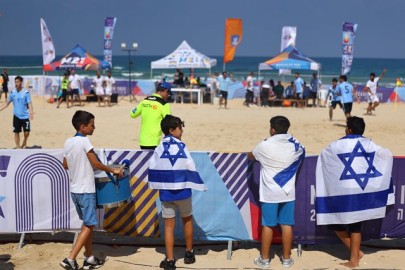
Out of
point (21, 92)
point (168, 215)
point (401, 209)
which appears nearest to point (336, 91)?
point (21, 92)

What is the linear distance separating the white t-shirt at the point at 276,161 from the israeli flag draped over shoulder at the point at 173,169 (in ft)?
1.99

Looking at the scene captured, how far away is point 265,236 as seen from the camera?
5.02 metres

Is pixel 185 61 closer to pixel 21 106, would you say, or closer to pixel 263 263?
pixel 21 106

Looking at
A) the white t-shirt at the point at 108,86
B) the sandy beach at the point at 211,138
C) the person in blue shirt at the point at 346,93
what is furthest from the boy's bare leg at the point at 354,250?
the white t-shirt at the point at 108,86

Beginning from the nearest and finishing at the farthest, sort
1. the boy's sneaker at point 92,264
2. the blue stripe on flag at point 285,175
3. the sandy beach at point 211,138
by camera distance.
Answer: the blue stripe on flag at point 285,175, the boy's sneaker at point 92,264, the sandy beach at point 211,138

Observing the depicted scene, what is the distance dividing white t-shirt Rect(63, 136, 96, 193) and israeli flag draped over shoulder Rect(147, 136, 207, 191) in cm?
58

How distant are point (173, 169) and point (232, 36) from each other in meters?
19.4

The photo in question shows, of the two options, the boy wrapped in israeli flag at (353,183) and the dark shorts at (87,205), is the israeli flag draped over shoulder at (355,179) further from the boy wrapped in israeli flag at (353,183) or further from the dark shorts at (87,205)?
the dark shorts at (87,205)

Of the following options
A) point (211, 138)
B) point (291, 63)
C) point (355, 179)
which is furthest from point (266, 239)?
point (291, 63)

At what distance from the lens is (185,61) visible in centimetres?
2273

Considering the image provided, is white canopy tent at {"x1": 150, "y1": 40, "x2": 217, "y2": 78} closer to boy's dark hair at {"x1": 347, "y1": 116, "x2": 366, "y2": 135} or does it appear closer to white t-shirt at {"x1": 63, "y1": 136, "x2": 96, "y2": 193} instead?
boy's dark hair at {"x1": 347, "y1": 116, "x2": 366, "y2": 135}

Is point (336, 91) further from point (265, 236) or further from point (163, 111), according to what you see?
point (265, 236)

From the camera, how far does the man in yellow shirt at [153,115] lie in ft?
20.9

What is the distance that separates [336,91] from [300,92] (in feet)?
19.9
